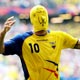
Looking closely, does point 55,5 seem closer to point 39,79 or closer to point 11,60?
point 11,60

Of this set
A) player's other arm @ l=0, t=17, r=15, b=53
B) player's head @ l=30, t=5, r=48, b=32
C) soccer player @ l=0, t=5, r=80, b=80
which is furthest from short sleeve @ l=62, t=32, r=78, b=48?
player's other arm @ l=0, t=17, r=15, b=53

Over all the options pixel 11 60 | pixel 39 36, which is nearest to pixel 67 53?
pixel 11 60

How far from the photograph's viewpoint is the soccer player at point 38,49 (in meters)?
2.89

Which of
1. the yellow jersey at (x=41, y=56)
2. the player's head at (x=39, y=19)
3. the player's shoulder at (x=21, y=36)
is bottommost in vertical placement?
the yellow jersey at (x=41, y=56)

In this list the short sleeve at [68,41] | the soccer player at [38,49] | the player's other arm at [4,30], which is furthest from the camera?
the short sleeve at [68,41]

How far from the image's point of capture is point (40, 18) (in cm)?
295

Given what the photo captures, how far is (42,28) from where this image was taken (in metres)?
2.95

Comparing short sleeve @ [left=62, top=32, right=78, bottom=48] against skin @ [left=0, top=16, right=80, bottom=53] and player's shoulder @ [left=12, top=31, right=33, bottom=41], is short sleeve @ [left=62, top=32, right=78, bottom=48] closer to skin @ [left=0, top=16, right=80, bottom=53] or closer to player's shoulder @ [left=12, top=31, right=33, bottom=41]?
skin @ [left=0, top=16, right=80, bottom=53]

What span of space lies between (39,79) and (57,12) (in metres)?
2.00

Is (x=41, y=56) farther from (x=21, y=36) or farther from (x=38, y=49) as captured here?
(x=21, y=36)

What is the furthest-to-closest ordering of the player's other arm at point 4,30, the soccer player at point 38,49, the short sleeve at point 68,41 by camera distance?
the short sleeve at point 68,41 → the soccer player at point 38,49 → the player's other arm at point 4,30

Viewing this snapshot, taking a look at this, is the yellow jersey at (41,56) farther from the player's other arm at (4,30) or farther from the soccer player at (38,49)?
the player's other arm at (4,30)

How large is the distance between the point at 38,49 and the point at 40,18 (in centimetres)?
21

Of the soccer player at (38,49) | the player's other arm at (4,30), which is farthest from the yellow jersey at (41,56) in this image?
the player's other arm at (4,30)
